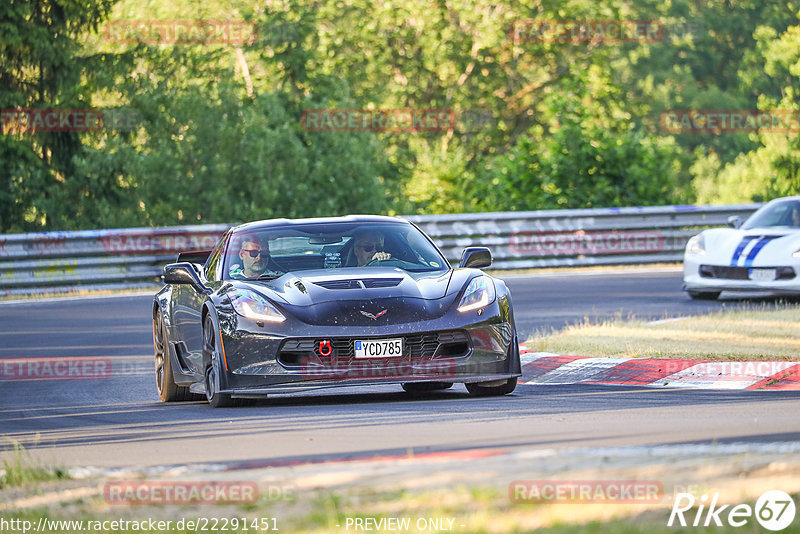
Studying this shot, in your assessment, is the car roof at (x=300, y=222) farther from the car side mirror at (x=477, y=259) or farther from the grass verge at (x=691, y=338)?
the grass verge at (x=691, y=338)

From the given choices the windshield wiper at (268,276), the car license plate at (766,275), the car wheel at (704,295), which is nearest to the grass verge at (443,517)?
the windshield wiper at (268,276)

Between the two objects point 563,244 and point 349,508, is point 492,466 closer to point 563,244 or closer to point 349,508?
point 349,508

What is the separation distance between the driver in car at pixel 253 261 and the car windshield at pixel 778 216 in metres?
9.52

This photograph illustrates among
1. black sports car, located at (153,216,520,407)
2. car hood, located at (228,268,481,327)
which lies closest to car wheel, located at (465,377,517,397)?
black sports car, located at (153,216,520,407)

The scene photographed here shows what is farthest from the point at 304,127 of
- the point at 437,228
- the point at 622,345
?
the point at 622,345

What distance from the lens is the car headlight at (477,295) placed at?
9.72 metres

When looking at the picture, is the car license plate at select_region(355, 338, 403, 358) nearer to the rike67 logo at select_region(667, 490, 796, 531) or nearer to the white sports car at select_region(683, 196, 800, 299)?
the rike67 logo at select_region(667, 490, 796, 531)

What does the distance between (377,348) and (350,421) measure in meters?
1.04

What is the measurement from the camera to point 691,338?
1288 centimetres

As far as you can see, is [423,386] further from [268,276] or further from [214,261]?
[214,261]

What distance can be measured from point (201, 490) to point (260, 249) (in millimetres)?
4868

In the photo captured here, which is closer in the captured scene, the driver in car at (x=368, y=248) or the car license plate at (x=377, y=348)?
the car license plate at (x=377, y=348)

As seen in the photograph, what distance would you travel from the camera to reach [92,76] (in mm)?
31031
